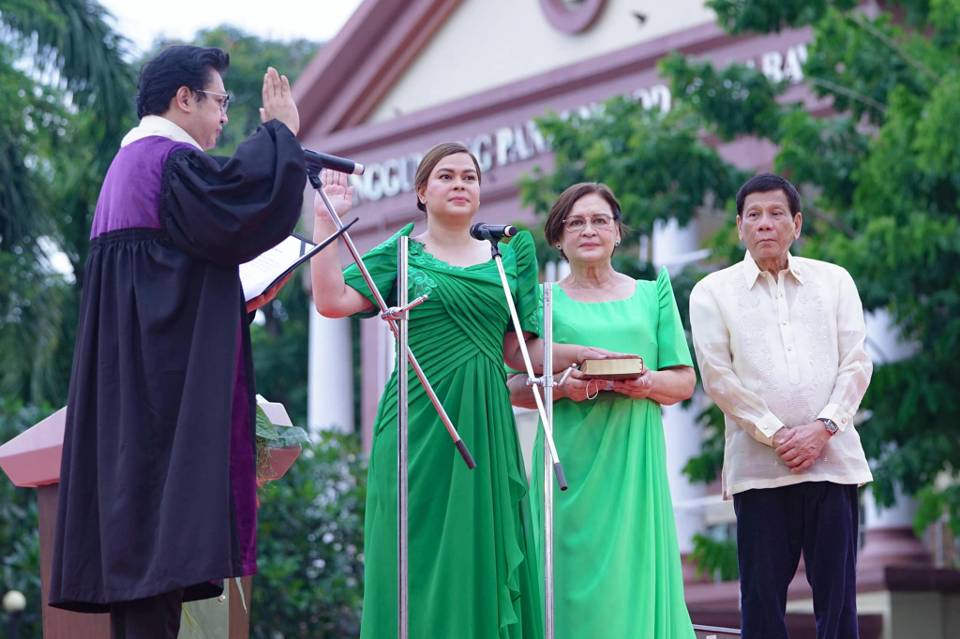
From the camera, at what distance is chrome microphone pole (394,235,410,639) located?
5.89 meters

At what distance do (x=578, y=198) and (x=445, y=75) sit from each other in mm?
16269

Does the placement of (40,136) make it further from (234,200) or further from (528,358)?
(234,200)

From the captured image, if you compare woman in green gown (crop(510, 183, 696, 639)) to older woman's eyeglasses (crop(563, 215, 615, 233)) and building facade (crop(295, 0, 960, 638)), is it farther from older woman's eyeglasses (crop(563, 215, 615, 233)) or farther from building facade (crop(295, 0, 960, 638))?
building facade (crop(295, 0, 960, 638))

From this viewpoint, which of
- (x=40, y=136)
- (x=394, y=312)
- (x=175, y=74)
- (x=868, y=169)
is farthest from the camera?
(x=40, y=136)

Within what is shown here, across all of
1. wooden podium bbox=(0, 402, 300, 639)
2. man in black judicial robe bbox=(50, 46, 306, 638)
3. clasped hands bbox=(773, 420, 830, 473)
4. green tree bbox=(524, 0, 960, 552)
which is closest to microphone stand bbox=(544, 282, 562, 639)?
clasped hands bbox=(773, 420, 830, 473)

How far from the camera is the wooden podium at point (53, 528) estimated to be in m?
6.34

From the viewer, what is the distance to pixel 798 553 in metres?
6.55

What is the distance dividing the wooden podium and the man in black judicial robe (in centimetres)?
112

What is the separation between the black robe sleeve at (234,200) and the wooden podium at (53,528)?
136cm

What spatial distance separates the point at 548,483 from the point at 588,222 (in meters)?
1.12

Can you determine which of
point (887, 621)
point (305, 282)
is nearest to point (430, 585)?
point (887, 621)

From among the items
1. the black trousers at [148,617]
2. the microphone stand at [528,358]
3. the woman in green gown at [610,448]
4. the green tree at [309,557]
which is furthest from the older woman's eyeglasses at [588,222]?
the green tree at [309,557]

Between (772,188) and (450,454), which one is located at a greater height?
(772,188)

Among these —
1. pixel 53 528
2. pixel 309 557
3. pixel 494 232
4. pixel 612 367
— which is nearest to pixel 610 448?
pixel 612 367
